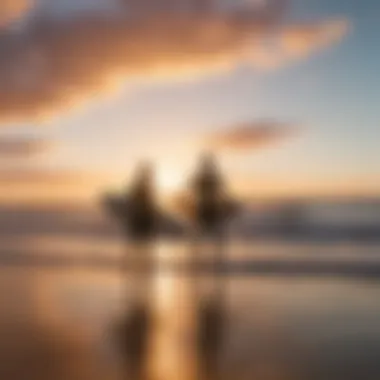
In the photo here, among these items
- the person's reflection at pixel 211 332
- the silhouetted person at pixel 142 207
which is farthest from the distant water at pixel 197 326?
the silhouetted person at pixel 142 207

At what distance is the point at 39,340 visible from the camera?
114 inches

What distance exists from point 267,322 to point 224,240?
373cm

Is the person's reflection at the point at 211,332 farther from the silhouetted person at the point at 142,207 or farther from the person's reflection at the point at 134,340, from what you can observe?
the silhouetted person at the point at 142,207

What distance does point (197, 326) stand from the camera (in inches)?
126

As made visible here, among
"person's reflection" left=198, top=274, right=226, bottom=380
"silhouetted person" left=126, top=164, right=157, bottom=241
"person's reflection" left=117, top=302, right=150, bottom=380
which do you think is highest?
"silhouetted person" left=126, top=164, right=157, bottom=241

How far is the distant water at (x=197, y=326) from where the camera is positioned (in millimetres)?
2480

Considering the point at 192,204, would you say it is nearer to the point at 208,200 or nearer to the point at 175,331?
the point at 208,200

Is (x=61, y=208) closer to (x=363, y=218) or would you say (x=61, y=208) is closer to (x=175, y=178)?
(x=175, y=178)

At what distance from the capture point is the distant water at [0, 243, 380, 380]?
97.7 inches

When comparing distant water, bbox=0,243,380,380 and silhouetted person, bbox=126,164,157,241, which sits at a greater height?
silhouetted person, bbox=126,164,157,241

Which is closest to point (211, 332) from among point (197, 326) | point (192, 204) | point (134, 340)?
point (197, 326)

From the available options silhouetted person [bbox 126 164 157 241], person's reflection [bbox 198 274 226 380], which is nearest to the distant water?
person's reflection [bbox 198 274 226 380]

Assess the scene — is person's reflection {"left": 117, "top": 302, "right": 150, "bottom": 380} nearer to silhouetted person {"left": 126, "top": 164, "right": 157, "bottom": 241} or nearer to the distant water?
the distant water

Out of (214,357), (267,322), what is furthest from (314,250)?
(214,357)
